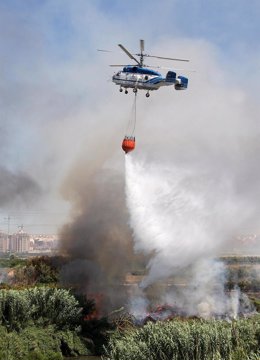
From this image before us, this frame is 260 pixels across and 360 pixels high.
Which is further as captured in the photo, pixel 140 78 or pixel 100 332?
pixel 140 78

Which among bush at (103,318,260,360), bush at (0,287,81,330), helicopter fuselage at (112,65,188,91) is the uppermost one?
helicopter fuselage at (112,65,188,91)

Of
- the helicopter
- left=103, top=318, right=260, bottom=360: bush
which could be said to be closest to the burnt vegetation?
left=103, top=318, right=260, bottom=360: bush

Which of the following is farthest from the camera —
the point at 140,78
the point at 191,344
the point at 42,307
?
the point at 140,78

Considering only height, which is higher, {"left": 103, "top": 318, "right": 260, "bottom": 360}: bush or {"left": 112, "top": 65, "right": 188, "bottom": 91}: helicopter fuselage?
{"left": 112, "top": 65, "right": 188, "bottom": 91}: helicopter fuselage

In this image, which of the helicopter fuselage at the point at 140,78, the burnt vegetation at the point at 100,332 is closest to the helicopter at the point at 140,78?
the helicopter fuselage at the point at 140,78

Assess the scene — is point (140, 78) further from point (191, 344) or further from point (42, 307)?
point (191, 344)

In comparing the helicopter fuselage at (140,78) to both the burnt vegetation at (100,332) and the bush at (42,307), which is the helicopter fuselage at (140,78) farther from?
the bush at (42,307)

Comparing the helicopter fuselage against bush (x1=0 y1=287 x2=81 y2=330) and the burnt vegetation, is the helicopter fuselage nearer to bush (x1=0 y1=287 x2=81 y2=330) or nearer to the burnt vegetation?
the burnt vegetation

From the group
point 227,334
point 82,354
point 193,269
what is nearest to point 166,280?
point 193,269

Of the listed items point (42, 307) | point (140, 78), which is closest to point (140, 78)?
point (140, 78)
